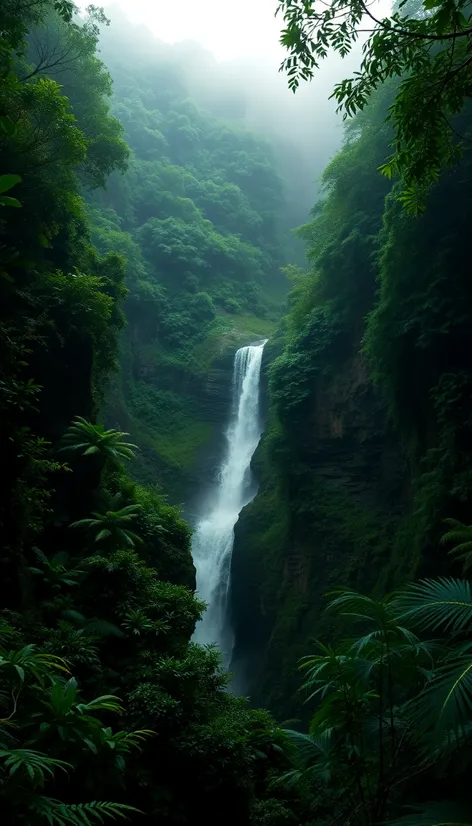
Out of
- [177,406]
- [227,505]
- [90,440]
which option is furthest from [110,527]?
[177,406]

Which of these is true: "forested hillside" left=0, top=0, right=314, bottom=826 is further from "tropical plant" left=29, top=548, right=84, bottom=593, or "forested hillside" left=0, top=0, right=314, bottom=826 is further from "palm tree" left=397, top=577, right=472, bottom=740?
"palm tree" left=397, top=577, right=472, bottom=740

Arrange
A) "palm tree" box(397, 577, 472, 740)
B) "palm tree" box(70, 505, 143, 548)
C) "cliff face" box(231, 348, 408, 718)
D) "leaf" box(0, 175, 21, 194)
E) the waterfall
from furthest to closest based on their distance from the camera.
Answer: the waterfall
"cliff face" box(231, 348, 408, 718)
"palm tree" box(70, 505, 143, 548)
"leaf" box(0, 175, 21, 194)
"palm tree" box(397, 577, 472, 740)

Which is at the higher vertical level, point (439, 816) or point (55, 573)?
point (55, 573)

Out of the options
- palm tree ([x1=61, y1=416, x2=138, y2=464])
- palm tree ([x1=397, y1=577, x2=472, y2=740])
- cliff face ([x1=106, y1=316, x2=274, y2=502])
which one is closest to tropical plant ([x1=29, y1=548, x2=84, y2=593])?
palm tree ([x1=61, y1=416, x2=138, y2=464])

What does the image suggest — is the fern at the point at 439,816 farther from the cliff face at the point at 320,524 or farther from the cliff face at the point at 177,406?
the cliff face at the point at 177,406

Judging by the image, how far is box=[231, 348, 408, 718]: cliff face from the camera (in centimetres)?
1308

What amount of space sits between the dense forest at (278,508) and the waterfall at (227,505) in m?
0.65

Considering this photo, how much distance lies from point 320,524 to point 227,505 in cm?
826

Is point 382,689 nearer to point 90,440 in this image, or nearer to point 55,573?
point 55,573

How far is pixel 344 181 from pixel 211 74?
47.8 meters

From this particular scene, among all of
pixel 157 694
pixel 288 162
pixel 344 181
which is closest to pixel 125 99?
pixel 288 162

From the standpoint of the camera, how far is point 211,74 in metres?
54.1

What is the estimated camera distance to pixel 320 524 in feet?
48.0

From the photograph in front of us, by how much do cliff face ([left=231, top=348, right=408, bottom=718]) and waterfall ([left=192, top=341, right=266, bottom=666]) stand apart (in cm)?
109
